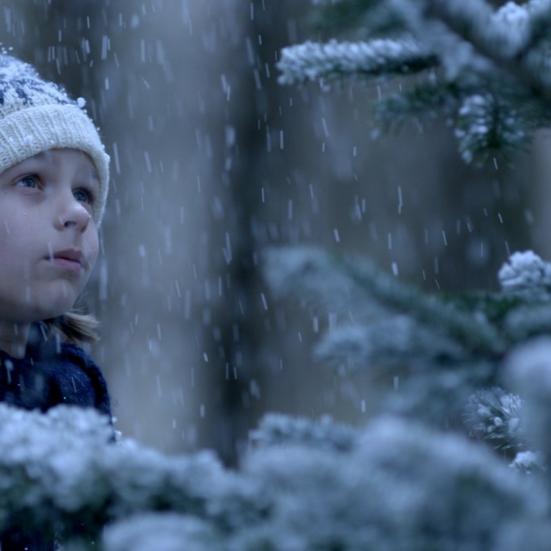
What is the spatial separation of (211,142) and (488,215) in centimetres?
220

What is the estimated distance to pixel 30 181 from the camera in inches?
80.8

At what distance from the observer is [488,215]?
7875 millimetres

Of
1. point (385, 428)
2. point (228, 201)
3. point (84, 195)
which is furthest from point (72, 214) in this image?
point (228, 201)

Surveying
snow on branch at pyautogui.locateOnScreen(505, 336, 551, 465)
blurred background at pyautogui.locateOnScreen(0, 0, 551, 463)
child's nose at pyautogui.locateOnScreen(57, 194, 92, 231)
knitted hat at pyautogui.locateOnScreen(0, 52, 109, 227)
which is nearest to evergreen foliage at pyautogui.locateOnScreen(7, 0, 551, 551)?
snow on branch at pyautogui.locateOnScreen(505, 336, 551, 465)

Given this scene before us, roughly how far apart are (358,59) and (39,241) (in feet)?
3.51

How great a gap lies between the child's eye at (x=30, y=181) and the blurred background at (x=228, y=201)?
5.66 m

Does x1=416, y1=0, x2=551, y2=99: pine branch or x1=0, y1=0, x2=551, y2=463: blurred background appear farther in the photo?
x1=0, y1=0, x2=551, y2=463: blurred background

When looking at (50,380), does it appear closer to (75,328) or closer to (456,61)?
(75,328)

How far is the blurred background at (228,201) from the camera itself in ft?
25.7

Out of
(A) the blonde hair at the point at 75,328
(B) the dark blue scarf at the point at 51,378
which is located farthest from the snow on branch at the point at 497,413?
(A) the blonde hair at the point at 75,328

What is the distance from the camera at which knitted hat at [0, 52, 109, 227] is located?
2073 millimetres

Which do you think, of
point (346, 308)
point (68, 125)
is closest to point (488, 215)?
point (68, 125)

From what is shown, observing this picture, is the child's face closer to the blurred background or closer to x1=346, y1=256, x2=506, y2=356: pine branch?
x1=346, y1=256, x2=506, y2=356: pine branch

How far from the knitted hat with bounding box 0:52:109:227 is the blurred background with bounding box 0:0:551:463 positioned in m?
5.41
